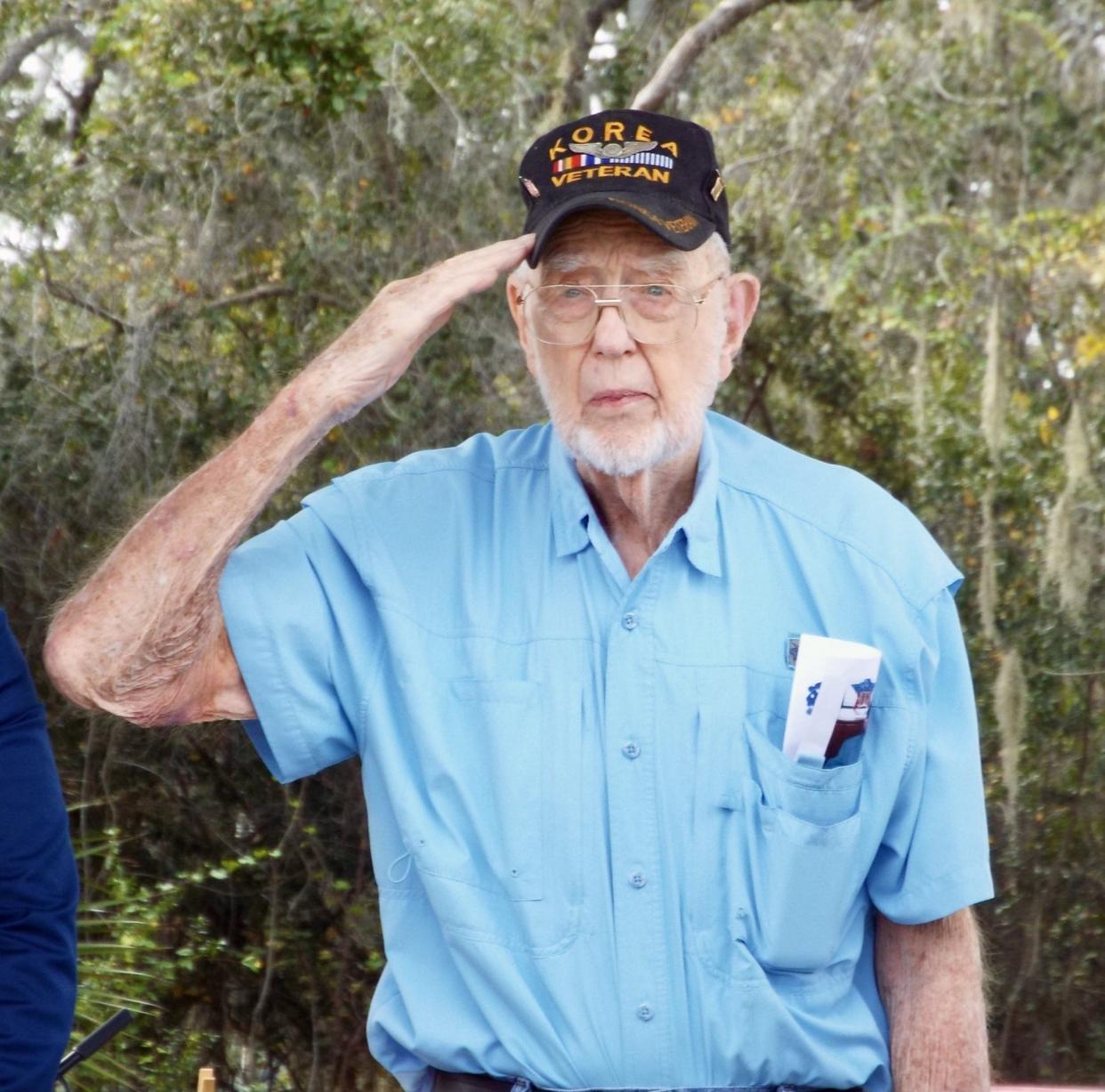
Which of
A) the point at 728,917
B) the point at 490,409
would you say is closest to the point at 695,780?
the point at 728,917

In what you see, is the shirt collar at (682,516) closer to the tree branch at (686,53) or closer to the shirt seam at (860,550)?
the shirt seam at (860,550)

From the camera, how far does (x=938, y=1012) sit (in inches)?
84.0

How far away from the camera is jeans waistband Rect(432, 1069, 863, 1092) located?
196 centimetres

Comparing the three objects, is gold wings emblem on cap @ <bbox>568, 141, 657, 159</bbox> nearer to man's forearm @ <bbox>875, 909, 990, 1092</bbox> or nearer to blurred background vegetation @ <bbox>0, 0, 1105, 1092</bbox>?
man's forearm @ <bbox>875, 909, 990, 1092</bbox>

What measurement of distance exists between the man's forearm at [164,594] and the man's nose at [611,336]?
0.40 m

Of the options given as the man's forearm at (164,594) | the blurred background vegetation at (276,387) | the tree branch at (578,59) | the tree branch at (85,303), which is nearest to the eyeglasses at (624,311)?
the man's forearm at (164,594)

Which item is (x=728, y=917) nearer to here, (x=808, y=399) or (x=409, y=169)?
(x=409, y=169)

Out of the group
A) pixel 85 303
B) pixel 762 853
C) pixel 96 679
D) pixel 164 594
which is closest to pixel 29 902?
pixel 96 679

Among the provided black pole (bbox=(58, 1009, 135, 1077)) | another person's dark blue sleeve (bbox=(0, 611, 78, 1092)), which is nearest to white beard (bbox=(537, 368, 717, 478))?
another person's dark blue sleeve (bbox=(0, 611, 78, 1092))

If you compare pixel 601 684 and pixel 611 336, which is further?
pixel 611 336

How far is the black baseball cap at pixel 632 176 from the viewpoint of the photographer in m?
2.16

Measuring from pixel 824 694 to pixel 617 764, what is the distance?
271 mm

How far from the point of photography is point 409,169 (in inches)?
220

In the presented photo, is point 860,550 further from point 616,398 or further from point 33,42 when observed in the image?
point 33,42
